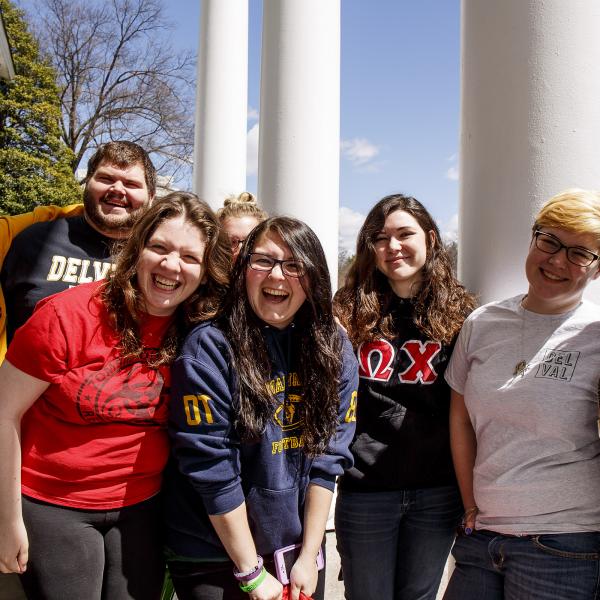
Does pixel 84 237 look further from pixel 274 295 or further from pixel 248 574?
pixel 248 574

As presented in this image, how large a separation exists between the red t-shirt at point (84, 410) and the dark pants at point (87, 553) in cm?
12

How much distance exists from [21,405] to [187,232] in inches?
77.9

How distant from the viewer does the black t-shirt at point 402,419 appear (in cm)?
538

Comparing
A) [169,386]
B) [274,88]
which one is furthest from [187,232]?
[274,88]

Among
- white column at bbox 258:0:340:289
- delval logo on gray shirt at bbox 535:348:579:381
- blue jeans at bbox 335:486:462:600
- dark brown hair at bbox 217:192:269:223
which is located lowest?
blue jeans at bbox 335:486:462:600

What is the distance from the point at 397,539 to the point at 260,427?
2.28 meters

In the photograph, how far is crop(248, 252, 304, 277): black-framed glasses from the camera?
4.50 meters

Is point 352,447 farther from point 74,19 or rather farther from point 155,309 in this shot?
point 74,19

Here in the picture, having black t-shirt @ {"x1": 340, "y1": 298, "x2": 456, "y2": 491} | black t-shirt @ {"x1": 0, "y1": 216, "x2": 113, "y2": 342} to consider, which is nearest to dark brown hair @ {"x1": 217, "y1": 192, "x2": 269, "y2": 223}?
black t-shirt @ {"x1": 0, "y1": 216, "x2": 113, "y2": 342}

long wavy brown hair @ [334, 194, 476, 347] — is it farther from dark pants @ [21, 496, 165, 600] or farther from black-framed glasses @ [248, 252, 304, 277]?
dark pants @ [21, 496, 165, 600]

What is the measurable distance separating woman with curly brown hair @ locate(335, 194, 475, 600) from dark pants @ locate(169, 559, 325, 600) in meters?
1.36

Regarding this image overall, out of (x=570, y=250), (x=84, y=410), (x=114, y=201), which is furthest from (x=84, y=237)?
(x=570, y=250)

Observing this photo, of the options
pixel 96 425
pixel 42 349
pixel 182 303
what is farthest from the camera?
pixel 182 303

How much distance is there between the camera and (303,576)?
4430 mm
